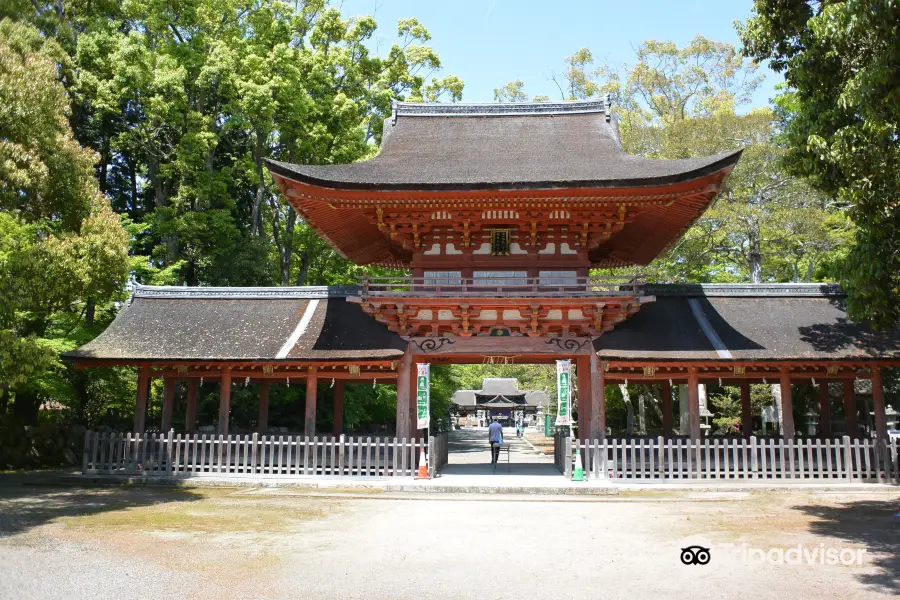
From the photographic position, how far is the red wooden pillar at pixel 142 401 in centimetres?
1611

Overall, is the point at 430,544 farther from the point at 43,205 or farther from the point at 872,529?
the point at 43,205

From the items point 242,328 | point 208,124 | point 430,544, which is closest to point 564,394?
point 430,544

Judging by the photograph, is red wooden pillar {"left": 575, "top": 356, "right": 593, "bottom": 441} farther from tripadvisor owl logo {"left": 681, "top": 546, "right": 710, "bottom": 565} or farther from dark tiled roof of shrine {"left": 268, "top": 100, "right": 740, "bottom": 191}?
tripadvisor owl logo {"left": 681, "top": 546, "right": 710, "bottom": 565}

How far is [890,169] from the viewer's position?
28.1ft

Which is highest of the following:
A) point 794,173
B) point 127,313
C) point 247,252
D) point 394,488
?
point 247,252

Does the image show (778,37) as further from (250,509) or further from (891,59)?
(250,509)

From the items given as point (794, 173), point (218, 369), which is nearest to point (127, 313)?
point (218, 369)

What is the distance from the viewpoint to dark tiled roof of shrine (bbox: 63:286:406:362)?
602 inches

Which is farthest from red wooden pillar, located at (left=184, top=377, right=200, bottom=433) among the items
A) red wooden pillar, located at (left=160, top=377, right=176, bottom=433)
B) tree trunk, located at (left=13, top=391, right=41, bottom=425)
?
tree trunk, located at (left=13, top=391, right=41, bottom=425)

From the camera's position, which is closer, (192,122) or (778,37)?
(778,37)

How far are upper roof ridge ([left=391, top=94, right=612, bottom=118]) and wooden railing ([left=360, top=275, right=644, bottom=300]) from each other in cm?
670

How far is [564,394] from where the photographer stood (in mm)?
14992

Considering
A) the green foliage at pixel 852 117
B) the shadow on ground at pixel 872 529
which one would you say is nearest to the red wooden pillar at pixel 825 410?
the shadow on ground at pixel 872 529

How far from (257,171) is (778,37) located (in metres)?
23.0
